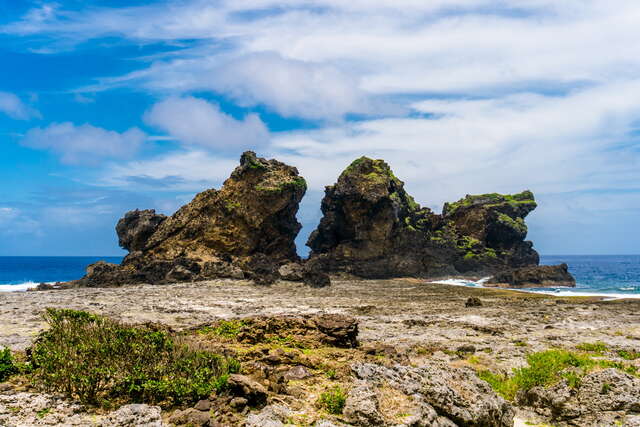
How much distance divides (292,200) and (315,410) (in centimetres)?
5531

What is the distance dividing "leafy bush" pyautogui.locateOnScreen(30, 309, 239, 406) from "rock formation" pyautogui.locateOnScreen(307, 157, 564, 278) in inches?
2190

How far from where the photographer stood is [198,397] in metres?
8.66

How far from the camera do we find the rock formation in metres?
66.3

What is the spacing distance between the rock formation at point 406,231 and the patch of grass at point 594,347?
48.8 m

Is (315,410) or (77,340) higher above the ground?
(77,340)

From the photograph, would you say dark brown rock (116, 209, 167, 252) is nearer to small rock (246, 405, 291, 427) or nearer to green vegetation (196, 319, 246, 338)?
green vegetation (196, 319, 246, 338)

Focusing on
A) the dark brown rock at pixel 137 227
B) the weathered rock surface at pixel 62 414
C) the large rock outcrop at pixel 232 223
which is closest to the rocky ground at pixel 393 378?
the weathered rock surface at pixel 62 414

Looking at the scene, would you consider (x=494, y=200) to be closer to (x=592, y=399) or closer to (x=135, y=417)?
(x=592, y=399)

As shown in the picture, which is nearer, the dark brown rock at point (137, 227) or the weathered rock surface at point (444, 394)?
the weathered rock surface at point (444, 394)

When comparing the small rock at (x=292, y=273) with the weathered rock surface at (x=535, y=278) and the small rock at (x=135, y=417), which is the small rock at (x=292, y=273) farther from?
the small rock at (x=135, y=417)

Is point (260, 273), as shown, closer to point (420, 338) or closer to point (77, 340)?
point (420, 338)

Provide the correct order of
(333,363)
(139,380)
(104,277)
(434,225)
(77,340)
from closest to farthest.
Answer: (139,380) → (77,340) → (333,363) → (104,277) → (434,225)

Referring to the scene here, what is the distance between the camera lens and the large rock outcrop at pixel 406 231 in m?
66.3

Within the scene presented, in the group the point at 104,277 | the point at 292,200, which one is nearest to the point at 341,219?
the point at 292,200
